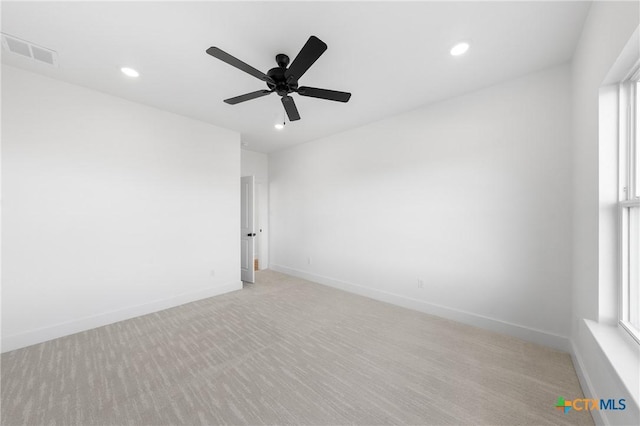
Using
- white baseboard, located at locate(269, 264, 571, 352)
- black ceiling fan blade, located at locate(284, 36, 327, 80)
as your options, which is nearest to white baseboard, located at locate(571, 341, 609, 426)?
white baseboard, located at locate(269, 264, 571, 352)

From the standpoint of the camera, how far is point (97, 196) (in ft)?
9.69

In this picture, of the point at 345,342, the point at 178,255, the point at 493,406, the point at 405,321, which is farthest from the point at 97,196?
the point at 493,406

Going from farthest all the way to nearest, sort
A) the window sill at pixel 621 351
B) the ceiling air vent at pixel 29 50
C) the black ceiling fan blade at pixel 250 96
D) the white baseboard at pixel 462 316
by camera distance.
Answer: the white baseboard at pixel 462 316 → the black ceiling fan blade at pixel 250 96 → the ceiling air vent at pixel 29 50 → the window sill at pixel 621 351

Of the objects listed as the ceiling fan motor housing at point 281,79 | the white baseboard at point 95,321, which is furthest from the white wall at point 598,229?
the white baseboard at point 95,321

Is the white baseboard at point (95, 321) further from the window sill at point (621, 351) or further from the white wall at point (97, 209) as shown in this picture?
the window sill at point (621, 351)

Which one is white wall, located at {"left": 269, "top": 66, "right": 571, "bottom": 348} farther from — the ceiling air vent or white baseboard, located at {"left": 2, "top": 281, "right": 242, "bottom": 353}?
the ceiling air vent

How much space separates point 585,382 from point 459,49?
116 inches

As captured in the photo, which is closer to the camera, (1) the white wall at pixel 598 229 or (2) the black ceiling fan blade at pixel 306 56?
(1) the white wall at pixel 598 229

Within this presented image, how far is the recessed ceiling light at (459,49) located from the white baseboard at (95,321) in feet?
15.0

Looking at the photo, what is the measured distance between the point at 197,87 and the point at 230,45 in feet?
3.23

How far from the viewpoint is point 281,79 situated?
212cm

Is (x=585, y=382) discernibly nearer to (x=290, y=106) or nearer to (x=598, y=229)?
(x=598, y=229)

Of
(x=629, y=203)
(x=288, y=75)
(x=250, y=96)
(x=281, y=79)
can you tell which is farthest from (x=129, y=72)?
(x=629, y=203)

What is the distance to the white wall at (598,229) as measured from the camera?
127 centimetres
